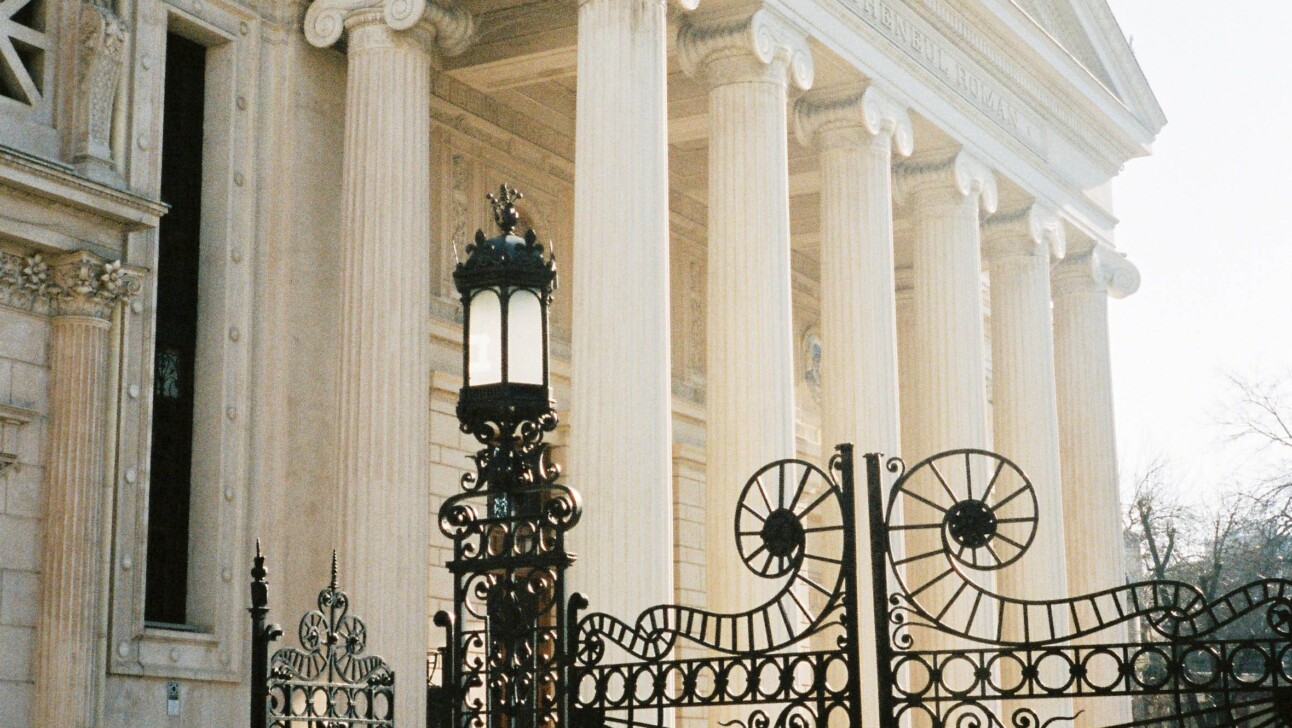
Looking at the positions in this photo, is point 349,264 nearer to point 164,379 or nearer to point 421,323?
point 421,323

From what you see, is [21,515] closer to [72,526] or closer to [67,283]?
[72,526]

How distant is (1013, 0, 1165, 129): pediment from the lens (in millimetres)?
29203

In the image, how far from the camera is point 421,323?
18047mm

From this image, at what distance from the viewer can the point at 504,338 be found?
8.56 m

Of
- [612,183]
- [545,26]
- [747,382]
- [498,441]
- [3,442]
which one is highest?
[545,26]

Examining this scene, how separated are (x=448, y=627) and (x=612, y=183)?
9577 millimetres

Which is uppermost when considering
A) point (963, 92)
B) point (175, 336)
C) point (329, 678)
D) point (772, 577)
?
point (963, 92)

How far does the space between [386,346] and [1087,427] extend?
51.7 ft

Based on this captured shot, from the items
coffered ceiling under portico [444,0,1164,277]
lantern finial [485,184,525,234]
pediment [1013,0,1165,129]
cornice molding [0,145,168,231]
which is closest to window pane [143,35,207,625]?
cornice molding [0,145,168,231]

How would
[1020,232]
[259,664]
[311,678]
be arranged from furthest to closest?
1. [1020,232]
2. [311,678]
3. [259,664]

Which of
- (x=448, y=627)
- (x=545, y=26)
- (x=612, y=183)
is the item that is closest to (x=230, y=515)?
(x=612, y=183)

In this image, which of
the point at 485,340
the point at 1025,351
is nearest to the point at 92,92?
the point at 485,340

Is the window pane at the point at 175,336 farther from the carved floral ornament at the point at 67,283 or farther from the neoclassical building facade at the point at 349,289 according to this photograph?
Answer: the carved floral ornament at the point at 67,283

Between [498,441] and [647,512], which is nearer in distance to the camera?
[498,441]
